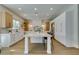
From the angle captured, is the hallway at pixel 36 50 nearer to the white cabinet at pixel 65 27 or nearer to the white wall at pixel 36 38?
the white wall at pixel 36 38

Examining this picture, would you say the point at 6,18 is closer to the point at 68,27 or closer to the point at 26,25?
the point at 26,25

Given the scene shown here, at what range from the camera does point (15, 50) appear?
15.8 feet

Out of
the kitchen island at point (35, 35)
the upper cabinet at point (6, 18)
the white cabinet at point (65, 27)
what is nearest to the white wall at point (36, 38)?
the kitchen island at point (35, 35)

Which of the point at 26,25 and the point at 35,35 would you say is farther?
the point at 35,35

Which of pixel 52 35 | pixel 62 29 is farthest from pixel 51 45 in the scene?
pixel 62 29

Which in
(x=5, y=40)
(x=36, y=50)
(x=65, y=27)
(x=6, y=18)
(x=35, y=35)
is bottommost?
(x=36, y=50)

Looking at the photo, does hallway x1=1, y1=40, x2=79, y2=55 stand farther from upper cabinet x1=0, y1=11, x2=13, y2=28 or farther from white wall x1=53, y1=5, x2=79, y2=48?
upper cabinet x1=0, y1=11, x2=13, y2=28

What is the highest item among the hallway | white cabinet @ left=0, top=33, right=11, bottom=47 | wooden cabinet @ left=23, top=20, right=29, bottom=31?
wooden cabinet @ left=23, top=20, right=29, bottom=31

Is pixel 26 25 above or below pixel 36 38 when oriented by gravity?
above

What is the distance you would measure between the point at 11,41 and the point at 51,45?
146 cm

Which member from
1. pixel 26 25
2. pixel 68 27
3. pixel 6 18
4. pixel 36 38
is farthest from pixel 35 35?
pixel 68 27

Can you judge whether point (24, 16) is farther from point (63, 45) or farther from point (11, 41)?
point (63, 45)

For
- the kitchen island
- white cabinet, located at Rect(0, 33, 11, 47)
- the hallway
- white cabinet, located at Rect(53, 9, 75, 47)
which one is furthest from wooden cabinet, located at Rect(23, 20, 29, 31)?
white cabinet, located at Rect(53, 9, 75, 47)
